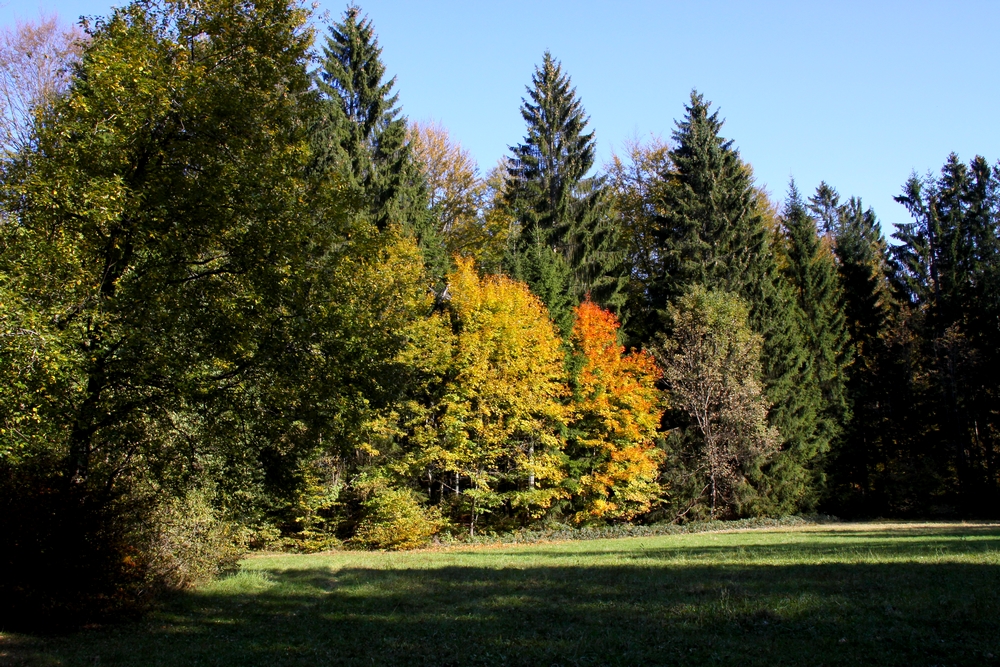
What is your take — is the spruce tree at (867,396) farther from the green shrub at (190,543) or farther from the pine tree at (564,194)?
the green shrub at (190,543)

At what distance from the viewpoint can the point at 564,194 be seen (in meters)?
36.2

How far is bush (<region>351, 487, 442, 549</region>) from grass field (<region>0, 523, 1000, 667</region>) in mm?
11053

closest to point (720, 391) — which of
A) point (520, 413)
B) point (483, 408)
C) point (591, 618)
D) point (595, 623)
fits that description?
point (520, 413)

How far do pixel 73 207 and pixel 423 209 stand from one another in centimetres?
2291

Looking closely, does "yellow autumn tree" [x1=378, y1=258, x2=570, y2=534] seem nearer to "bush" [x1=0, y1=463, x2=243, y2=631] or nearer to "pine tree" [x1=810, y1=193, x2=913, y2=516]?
"bush" [x1=0, y1=463, x2=243, y2=631]

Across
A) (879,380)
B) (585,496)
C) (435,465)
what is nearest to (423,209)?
(435,465)

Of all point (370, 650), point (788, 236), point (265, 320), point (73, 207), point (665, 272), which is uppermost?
point (788, 236)

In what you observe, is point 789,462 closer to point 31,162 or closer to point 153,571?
point 153,571

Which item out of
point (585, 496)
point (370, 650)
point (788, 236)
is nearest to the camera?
point (370, 650)

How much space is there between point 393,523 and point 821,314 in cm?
2848

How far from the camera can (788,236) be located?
46500 millimetres

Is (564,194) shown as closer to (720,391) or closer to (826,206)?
(720,391)

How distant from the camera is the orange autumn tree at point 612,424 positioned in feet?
99.7

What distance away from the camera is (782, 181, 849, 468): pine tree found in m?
38.5
